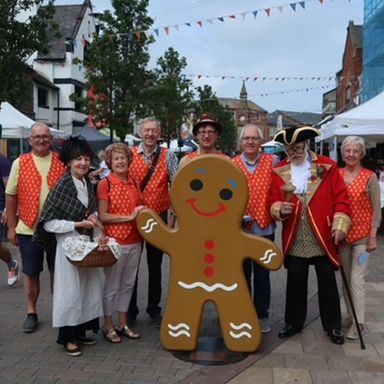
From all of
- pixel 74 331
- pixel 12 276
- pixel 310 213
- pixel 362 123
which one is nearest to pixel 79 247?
pixel 74 331

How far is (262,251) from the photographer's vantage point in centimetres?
369

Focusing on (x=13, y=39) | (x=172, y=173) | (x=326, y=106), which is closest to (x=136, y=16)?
(x=13, y=39)

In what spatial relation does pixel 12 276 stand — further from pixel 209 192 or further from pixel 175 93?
pixel 175 93

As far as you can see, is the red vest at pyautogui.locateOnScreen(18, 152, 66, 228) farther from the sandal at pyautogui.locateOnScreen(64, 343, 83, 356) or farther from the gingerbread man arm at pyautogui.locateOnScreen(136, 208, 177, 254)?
the sandal at pyautogui.locateOnScreen(64, 343, 83, 356)

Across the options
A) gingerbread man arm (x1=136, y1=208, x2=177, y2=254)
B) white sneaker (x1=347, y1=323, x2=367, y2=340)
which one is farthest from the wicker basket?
white sneaker (x1=347, y1=323, x2=367, y2=340)

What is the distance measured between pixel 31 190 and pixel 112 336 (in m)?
1.34

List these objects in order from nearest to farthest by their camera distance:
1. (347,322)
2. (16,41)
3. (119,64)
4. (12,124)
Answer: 1. (347,322)
2. (12,124)
3. (16,41)
4. (119,64)

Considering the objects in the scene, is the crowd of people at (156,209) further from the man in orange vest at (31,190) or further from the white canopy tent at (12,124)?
the white canopy tent at (12,124)

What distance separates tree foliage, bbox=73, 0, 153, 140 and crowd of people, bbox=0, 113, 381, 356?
15.8m

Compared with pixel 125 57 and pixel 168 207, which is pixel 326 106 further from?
pixel 168 207

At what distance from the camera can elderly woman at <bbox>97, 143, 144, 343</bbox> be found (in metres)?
4.07

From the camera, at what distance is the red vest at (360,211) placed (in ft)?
13.9

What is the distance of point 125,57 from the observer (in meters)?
20.0

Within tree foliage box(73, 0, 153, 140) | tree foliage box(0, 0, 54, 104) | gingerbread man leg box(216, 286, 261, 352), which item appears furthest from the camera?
tree foliage box(73, 0, 153, 140)
